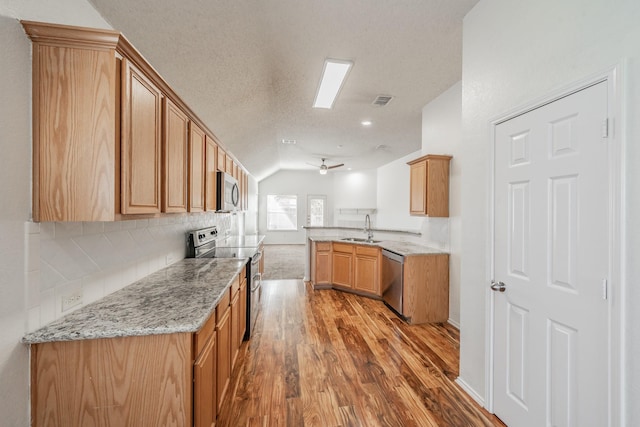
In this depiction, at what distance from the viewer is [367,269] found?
14.3ft

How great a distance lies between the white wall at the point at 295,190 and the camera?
10.2 m

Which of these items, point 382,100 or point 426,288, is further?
point 382,100

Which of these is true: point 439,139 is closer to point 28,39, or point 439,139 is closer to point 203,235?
point 203,235

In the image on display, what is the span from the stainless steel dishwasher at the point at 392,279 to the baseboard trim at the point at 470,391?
1360mm

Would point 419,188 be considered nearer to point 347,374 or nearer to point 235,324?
point 347,374

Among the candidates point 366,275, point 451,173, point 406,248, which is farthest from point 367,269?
point 451,173

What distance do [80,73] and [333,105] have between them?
10.1ft

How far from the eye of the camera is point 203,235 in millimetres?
3246

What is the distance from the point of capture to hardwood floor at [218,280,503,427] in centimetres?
183

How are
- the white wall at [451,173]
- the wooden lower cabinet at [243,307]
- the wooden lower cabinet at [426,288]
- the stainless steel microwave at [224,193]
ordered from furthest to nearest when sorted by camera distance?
the wooden lower cabinet at [426,288]
the white wall at [451,173]
the stainless steel microwave at [224,193]
the wooden lower cabinet at [243,307]

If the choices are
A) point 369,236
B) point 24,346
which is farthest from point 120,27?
point 369,236

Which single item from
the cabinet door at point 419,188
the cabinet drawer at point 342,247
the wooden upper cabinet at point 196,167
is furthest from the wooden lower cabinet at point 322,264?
the wooden upper cabinet at point 196,167

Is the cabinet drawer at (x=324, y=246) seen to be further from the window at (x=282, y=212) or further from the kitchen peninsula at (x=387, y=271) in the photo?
the window at (x=282, y=212)

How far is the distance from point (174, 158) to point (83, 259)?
2.63 feet
